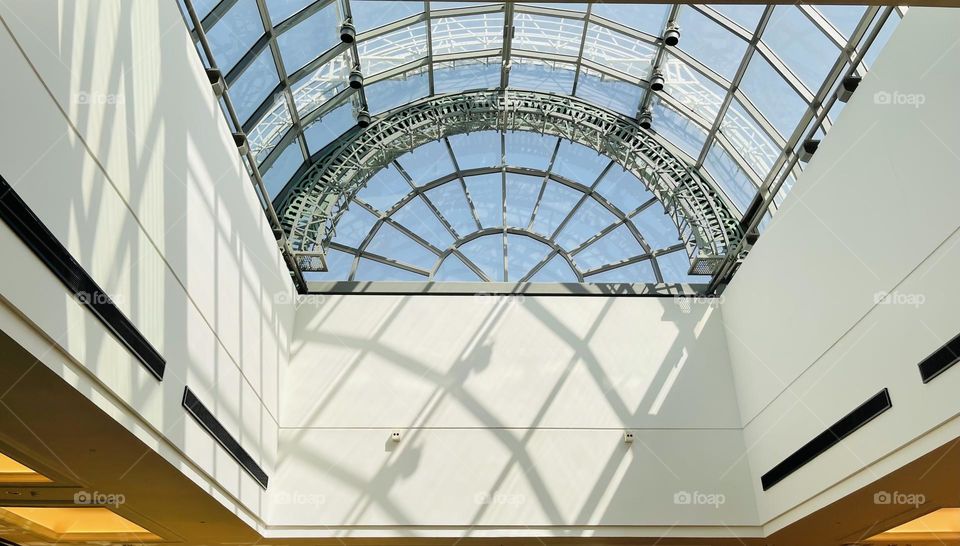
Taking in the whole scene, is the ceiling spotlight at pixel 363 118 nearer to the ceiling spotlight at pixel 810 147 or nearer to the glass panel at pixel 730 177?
the glass panel at pixel 730 177

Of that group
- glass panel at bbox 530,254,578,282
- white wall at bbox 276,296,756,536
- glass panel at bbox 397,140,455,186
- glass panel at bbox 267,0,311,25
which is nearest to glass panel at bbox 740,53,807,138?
white wall at bbox 276,296,756,536

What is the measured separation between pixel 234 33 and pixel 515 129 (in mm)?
7577

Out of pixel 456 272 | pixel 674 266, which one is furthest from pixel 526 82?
pixel 674 266

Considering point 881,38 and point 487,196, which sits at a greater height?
point 487,196

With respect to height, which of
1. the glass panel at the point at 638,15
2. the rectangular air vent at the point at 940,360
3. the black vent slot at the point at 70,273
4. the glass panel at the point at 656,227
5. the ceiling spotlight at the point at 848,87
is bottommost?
the black vent slot at the point at 70,273

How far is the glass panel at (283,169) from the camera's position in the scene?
56.1ft

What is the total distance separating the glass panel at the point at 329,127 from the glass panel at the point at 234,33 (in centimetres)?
362

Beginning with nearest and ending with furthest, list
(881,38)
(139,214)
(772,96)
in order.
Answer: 1. (139,214)
2. (881,38)
3. (772,96)

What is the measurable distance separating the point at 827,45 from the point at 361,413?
11961 millimetres

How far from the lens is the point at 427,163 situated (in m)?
19.0

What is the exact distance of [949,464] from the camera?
898 centimetres

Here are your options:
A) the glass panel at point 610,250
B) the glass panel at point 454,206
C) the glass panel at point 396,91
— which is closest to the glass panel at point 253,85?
the glass panel at point 396,91

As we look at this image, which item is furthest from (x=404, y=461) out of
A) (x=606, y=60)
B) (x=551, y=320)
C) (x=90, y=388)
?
(x=606, y=60)

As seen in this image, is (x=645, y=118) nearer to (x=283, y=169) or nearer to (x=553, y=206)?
(x=553, y=206)
